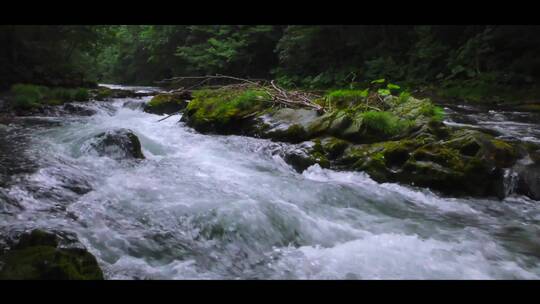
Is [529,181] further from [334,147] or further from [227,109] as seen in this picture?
[227,109]

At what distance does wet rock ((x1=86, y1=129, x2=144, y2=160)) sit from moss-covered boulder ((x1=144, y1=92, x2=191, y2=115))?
219 inches

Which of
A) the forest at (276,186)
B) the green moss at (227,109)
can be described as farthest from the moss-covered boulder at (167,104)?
the green moss at (227,109)

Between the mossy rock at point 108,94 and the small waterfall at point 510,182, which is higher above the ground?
the small waterfall at point 510,182

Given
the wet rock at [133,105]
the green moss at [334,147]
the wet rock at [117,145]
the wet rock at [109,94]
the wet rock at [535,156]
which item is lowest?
the wet rock at [109,94]

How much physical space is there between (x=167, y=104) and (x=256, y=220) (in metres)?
9.37

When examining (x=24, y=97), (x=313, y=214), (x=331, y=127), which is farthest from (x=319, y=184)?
(x=24, y=97)

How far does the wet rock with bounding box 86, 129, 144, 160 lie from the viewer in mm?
6855

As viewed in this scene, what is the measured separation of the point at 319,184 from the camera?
19.4 ft

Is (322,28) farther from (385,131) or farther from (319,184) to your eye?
(319,184)

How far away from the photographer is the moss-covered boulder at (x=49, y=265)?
255cm

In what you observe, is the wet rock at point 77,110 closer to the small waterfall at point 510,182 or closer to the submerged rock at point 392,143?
the submerged rock at point 392,143

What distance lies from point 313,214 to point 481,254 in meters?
1.81

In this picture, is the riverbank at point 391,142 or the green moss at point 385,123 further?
the green moss at point 385,123

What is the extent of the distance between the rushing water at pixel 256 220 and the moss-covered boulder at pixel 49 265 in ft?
1.14
